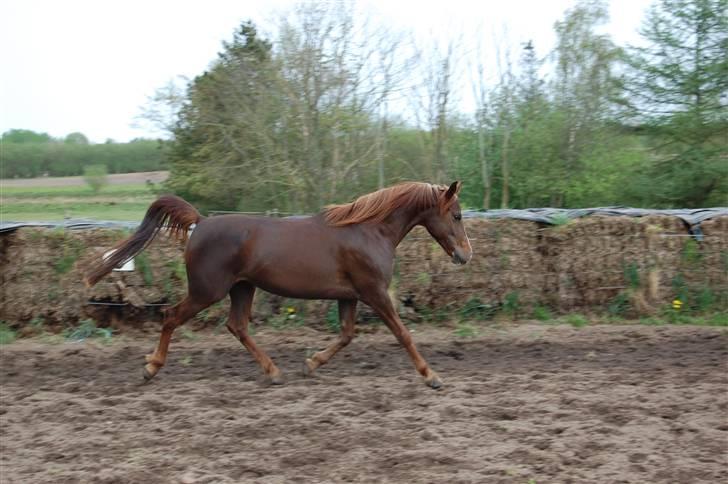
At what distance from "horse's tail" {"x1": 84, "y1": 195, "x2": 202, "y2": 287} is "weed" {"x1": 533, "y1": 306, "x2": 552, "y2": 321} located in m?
4.30

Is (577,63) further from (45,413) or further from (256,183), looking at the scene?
(45,413)

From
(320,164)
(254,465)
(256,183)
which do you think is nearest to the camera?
(254,465)

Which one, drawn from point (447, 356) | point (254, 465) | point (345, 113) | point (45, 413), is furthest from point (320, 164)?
point (254, 465)

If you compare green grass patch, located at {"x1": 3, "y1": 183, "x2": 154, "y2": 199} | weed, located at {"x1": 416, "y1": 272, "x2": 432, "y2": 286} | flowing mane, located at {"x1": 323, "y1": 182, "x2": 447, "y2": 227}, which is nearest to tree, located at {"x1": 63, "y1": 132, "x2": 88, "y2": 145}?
green grass patch, located at {"x1": 3, "y1": 183, "x2": 154, "y2": 199}

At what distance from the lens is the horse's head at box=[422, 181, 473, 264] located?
6223mm

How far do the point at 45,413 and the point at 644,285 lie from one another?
667 centimetres

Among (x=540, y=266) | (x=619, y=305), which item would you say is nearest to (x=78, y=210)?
(x=540, y=266)

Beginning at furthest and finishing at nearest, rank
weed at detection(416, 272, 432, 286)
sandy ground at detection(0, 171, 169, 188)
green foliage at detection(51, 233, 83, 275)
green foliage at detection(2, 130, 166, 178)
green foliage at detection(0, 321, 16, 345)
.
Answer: green foliage at detection(2, 130, 166, 178) → sandy ground at detection(0, 171, 169, 188) → weed at detection(416, 272, 432, 286) → green foliage at detection(51, 233, 83, 275) → green foliage at detection(0, 321, 16, 345)

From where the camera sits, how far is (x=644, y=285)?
8.36 metres

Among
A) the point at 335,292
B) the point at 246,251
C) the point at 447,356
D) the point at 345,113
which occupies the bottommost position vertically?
the point at 447,356

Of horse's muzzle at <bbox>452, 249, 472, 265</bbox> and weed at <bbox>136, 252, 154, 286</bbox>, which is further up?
horse's muzzle at <bbox>452, 249, 472, 265</bbox>

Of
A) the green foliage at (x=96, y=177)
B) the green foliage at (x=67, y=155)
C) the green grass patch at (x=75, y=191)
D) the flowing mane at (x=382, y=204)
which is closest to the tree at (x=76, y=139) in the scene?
the green foliage at (x=67, y=155)

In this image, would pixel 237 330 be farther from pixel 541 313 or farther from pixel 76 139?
pixel 76 139

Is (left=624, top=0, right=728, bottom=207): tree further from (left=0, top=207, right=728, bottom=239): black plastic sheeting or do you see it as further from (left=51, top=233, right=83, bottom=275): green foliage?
(left=51, top=233, right=83, bottom=275): green foliage
